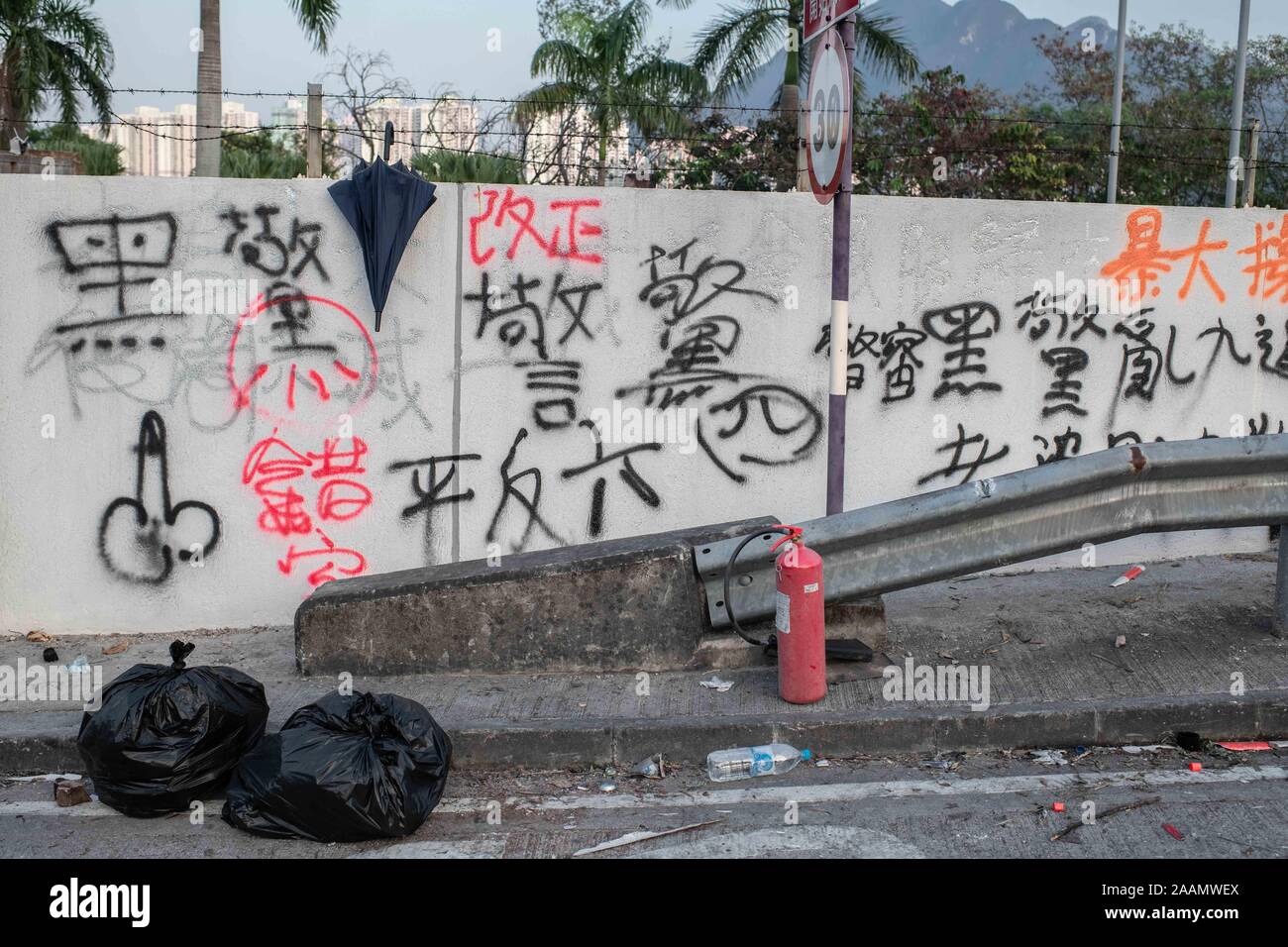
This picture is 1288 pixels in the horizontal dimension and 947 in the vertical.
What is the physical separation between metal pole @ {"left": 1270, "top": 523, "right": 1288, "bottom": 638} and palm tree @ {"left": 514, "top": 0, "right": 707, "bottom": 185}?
19325 mm

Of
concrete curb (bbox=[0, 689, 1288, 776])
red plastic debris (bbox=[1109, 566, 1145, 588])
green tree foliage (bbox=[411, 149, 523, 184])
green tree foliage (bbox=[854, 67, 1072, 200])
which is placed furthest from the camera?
green tree foliage (bbox=[854, 67, 1072, 200])

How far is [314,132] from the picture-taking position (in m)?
8.27

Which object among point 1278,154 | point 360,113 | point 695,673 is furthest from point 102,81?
point 695,673

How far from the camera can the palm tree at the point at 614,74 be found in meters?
25.0

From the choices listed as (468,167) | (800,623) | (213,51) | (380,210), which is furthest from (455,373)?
(213,51)

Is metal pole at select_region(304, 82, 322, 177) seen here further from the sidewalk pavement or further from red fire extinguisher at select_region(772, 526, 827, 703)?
red fire extinguisher at select_region(772, 526, 827, 703)

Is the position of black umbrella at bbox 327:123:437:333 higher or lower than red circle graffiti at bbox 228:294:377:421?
higher

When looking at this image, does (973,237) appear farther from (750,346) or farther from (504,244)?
(504,244)

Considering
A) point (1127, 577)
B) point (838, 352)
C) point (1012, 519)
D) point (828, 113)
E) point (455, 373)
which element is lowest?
point (1127, 577)

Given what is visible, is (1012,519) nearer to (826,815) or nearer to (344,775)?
(826,815)

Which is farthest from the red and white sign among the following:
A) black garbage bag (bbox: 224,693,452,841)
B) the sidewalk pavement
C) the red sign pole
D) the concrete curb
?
black garbage bag (bbox: 224,693,452,841)

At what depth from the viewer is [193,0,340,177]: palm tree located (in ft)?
54.0

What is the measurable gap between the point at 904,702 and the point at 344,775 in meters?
2.39
